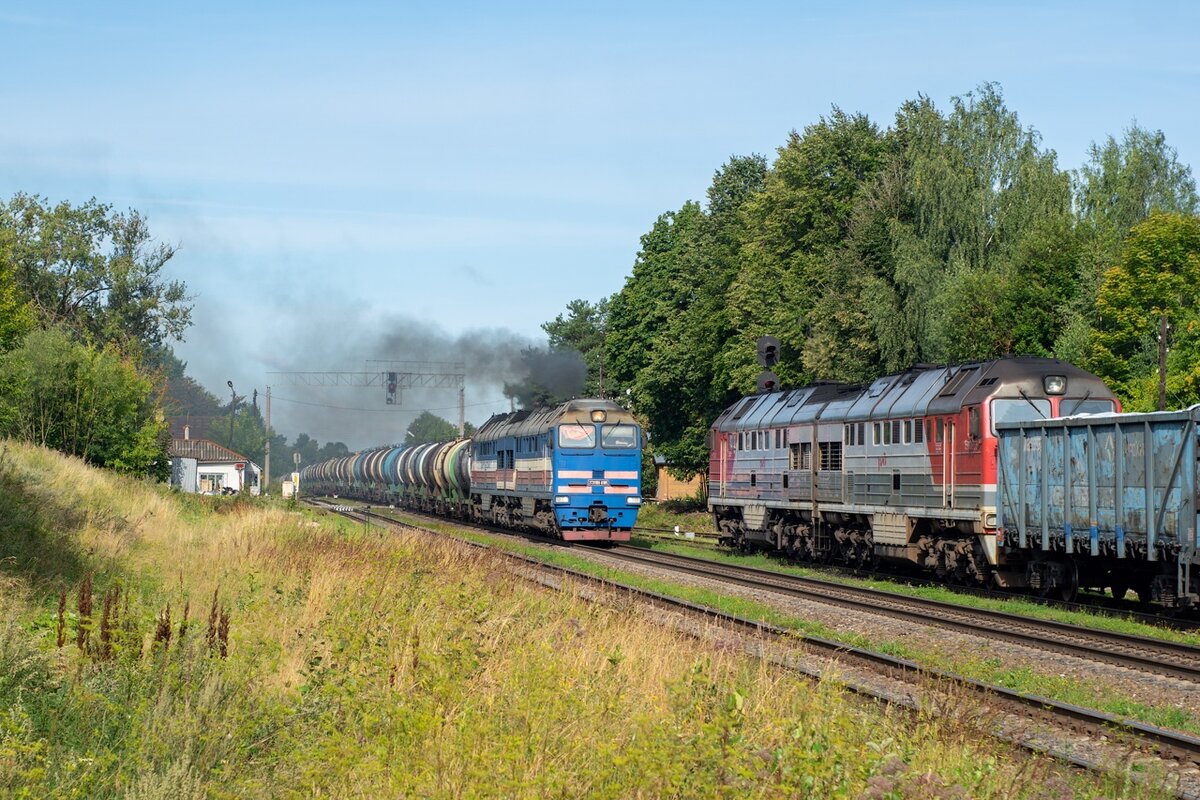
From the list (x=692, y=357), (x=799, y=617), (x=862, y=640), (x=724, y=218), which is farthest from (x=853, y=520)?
(x=724, y=218)

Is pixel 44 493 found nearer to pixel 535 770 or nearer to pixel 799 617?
pixel 799 617

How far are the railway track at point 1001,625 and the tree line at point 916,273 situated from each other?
24.4 metres

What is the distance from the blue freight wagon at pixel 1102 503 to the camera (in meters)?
18.1

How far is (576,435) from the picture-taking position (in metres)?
37.2

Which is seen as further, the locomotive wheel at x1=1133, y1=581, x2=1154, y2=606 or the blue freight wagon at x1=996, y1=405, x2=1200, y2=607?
the locomotive wheel at x1=1133, y1=581, x2=1154, y2=606

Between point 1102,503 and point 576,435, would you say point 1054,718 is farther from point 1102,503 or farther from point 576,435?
point 576,435

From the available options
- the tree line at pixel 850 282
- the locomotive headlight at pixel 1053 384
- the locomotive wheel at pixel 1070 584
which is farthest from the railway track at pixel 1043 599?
the tree line at pixel 850 282

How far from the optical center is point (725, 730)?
6.96 meters

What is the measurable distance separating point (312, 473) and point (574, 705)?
330 feet

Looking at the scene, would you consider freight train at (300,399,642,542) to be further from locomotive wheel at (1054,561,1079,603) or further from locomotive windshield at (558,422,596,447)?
locomotive wheel at (1054,561,1079,603)

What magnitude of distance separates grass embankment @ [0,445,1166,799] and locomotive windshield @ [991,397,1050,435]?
11003mm

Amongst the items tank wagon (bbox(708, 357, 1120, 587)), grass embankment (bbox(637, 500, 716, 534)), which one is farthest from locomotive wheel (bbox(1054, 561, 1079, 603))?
grass embankment (bbox(637, 500, 716, 534))

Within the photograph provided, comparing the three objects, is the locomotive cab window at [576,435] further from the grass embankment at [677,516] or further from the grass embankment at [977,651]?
the grass embankment at [677,516]

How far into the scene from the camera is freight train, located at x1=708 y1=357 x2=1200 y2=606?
61.7 ft
